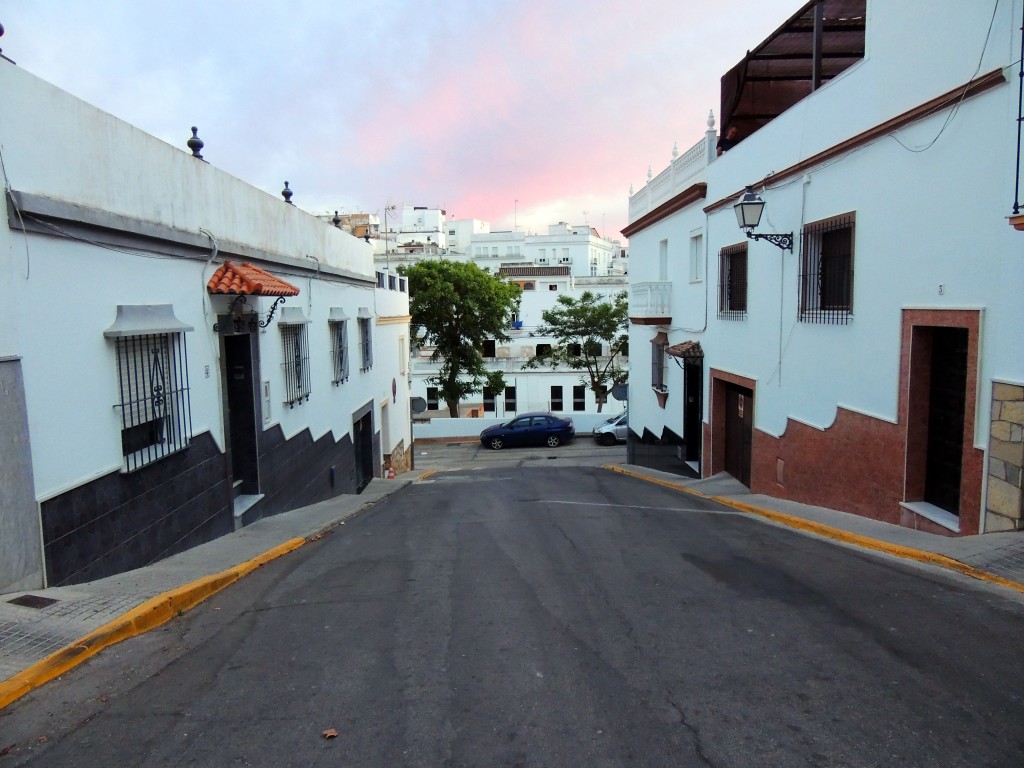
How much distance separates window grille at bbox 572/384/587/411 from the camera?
133ft

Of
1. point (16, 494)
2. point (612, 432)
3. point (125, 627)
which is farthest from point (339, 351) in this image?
point (612, 432)

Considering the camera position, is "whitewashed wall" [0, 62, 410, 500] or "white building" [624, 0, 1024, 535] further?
"white building" [624, 0, 1024, 535]

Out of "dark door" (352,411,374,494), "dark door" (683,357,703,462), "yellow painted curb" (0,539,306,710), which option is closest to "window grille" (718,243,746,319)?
"dark door" (683,357,703,462)

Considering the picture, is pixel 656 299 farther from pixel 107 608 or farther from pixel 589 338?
pixel 589 338

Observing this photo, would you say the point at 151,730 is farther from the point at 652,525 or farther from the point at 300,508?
the point at 300,508

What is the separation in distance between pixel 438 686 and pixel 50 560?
127 inches

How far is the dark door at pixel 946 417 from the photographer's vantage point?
7742 mm

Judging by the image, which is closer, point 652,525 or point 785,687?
point 785,687

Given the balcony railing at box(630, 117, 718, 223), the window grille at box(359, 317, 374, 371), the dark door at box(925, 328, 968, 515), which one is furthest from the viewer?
the window grille at box(359, 317, 374, 371)

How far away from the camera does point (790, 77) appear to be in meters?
14.5

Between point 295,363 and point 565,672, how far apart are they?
327 inches

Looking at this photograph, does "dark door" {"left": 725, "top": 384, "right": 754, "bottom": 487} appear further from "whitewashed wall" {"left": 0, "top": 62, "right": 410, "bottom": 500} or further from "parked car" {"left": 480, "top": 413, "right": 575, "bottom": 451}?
"parked car" {"left": 480, "top": 413, "right": 575, "bottom": 451}

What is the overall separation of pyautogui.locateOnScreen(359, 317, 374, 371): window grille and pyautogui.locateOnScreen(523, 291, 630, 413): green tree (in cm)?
2024

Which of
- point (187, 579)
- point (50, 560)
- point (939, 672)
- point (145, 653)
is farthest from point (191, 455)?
point (939, 672)
